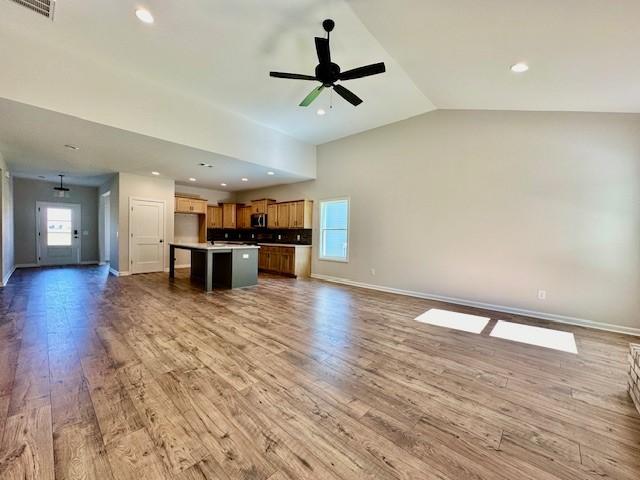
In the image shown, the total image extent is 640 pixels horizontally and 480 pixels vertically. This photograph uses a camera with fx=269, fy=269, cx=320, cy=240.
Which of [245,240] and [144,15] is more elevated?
[144,15]

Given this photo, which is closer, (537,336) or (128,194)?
(537,336)

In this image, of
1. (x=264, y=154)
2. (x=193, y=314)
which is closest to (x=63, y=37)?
(x=264, y=154)

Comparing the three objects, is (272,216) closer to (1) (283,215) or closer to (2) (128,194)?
(1) (283,215)

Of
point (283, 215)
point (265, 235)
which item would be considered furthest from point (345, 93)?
point (265, 235)

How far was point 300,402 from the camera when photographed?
1.95m

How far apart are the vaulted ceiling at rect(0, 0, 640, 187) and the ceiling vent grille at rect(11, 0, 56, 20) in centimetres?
9

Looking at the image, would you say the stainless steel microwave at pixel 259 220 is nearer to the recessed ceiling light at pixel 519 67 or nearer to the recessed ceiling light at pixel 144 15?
the recessed ceiling light at pixel 144 15

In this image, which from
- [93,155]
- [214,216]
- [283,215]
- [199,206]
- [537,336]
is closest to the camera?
[537,336]

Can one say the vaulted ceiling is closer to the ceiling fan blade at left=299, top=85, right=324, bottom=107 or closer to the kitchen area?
the ceiling fan blade at left=299, top=85, right=324, bottom=107

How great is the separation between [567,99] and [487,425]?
423 cm

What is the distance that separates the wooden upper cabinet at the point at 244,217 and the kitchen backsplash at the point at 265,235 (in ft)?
0.99

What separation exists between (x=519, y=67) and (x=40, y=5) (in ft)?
17.2

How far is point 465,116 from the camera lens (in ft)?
15.9

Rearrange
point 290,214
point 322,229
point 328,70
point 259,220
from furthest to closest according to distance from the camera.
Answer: point 259,220, point 290,214, point 322,229, point 328,70
